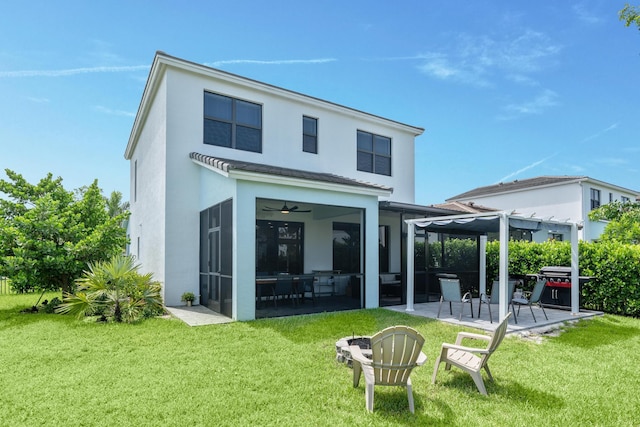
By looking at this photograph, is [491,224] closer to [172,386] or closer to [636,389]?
[636,389]

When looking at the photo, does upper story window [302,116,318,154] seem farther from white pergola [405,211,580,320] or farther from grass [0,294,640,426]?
grass [0,294,640,426]

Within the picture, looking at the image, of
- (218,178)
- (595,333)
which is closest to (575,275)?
(595,333)

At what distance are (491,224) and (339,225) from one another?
654 cm

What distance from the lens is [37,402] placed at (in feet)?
14.5

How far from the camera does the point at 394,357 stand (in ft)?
14.2

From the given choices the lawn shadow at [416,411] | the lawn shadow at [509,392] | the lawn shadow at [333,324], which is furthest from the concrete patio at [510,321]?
the lawn shadow at [416,411]

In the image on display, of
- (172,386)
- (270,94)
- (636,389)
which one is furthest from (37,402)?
(270,94)

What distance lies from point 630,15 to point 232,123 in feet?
40.1

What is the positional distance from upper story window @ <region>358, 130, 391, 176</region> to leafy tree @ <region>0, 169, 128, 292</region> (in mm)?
9853

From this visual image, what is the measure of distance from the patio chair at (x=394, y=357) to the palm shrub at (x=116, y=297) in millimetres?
7252

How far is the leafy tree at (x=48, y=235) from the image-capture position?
35.4 feet

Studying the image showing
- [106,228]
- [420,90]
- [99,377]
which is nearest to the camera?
[99,377]

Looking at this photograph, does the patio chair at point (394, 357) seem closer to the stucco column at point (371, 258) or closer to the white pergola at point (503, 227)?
the white pergola at point (503, 227)

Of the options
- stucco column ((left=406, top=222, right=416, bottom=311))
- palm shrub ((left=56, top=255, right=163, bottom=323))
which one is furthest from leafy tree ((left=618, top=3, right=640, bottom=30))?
palm shrub ((left=56, top=255, right=163, bottom=323))
